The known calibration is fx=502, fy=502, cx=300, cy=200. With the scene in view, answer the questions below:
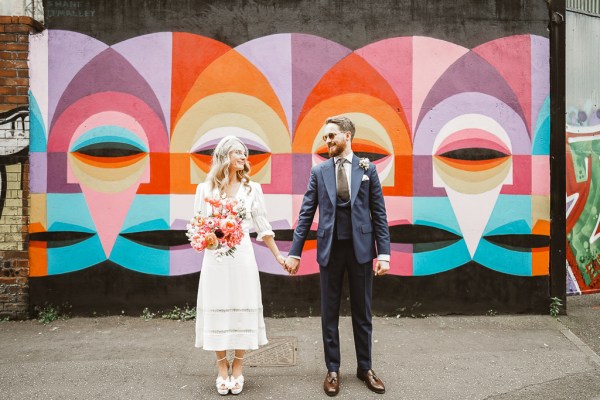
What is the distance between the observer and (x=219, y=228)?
12.6 ft

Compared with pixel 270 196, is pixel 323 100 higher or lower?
higher

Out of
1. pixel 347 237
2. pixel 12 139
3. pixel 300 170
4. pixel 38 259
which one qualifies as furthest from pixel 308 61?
pixel 38 259

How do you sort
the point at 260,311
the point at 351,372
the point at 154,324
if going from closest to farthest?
the point at 260,311, the point at 351,372, the point at 154,324

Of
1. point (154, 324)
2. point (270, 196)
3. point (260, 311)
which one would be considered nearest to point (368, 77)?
point (270, 196)

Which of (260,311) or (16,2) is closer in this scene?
(260,311)

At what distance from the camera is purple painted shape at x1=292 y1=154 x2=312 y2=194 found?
605 centimetres

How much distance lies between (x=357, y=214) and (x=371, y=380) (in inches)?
53.4

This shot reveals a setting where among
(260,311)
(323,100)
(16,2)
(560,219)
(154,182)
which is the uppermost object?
(16,2)

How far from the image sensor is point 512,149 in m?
6.10

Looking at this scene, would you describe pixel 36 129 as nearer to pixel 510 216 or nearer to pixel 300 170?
pixel 300 170

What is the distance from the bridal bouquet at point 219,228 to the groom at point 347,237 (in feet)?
1.85

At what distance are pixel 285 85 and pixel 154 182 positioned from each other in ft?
6.44

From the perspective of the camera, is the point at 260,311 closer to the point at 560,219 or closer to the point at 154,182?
the point at 154,182

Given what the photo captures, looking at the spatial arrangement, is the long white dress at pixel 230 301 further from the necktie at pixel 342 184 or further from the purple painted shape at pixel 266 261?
the purple painted shape at pixel 266 261
